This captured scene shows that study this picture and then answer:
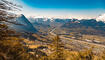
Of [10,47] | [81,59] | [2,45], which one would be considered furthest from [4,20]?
[81,59]

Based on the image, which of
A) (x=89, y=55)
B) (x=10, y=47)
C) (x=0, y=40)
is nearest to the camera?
(x=0, y=40)

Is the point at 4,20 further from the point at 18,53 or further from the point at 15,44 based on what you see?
the point at 18,53

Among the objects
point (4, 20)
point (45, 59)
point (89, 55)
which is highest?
point (4, 20)

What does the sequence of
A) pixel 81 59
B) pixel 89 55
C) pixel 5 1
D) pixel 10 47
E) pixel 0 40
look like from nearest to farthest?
pixel 5 1, pixel 0 40, pixel 10 47, pixel 81 59, pixel 89 55

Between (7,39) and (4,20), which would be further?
(7,39)

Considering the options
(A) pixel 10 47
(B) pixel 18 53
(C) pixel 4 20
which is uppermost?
(C) pixel 4 20

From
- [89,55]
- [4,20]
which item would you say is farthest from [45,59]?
[4,20]

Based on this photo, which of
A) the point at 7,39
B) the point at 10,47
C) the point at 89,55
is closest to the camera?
the point at 7,39

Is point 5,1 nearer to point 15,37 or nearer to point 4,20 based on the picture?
point 4,20

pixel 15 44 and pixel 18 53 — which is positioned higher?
pixel 15 44
